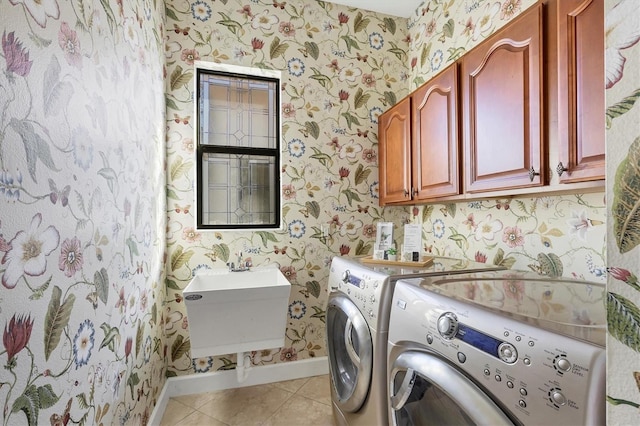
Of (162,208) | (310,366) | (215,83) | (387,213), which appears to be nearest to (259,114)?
(215,83)

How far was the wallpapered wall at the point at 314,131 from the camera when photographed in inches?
78.9

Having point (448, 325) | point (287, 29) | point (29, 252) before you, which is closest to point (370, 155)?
point (287, 29)

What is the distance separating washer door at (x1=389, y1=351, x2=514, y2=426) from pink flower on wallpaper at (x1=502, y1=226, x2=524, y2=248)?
39.2 inches

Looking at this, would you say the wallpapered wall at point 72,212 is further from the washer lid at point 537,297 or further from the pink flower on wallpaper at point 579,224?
the pink flower on wallpaper at point 579,224

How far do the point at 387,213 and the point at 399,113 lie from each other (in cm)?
80

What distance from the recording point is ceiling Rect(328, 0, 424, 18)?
7.40ft

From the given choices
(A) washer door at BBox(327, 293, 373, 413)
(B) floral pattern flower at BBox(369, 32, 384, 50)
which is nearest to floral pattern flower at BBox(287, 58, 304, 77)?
(B) floral pattern flower at BBox(369, 32, 384, 50)

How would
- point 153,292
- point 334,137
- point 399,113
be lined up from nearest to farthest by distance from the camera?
point 153,292 < point 399,113 < point 334,137

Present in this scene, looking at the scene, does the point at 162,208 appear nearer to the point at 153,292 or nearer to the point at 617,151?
the point at 153,292

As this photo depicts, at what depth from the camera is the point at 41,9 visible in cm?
71

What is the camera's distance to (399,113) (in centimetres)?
198

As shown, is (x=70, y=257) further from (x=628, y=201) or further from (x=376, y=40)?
(x=376, y=40)

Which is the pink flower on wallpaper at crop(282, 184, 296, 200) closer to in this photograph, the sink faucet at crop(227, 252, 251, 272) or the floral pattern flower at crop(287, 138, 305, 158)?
the floral pattern flower at crop(287, 138, 305, 158)

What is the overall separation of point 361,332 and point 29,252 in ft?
3.67
